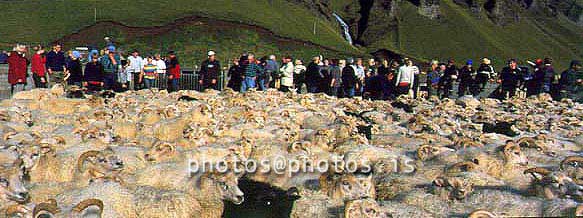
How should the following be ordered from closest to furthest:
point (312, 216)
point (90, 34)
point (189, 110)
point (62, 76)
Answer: point (312, 216) < point (189, 110) < point (62, 76) < point (90, 34)

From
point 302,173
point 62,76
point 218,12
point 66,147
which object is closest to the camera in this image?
point 302,173

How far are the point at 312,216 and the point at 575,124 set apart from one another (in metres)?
12.2

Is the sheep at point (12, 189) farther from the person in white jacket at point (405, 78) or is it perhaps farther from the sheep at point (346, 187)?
the person in white jacket at point (405, 78)

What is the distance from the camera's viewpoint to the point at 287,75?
23.6 m

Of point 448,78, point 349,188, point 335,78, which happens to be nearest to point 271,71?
point 335,78

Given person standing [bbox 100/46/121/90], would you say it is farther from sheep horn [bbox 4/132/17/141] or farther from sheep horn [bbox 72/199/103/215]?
sheep horn [bbox 72/199/103/215]

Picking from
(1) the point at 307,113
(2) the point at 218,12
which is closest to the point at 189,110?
(1) the point at 307,113

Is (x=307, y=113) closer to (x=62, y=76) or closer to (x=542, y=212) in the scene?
(x=542, y=212)

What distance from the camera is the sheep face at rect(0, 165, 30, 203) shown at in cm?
727

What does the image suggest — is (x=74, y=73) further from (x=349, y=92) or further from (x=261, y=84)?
(x=349, y=92)

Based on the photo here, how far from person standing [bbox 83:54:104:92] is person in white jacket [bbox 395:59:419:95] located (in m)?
10.6

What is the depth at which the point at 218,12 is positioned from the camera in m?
86.8

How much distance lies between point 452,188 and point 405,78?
15.5m

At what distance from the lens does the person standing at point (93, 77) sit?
21.3 m
